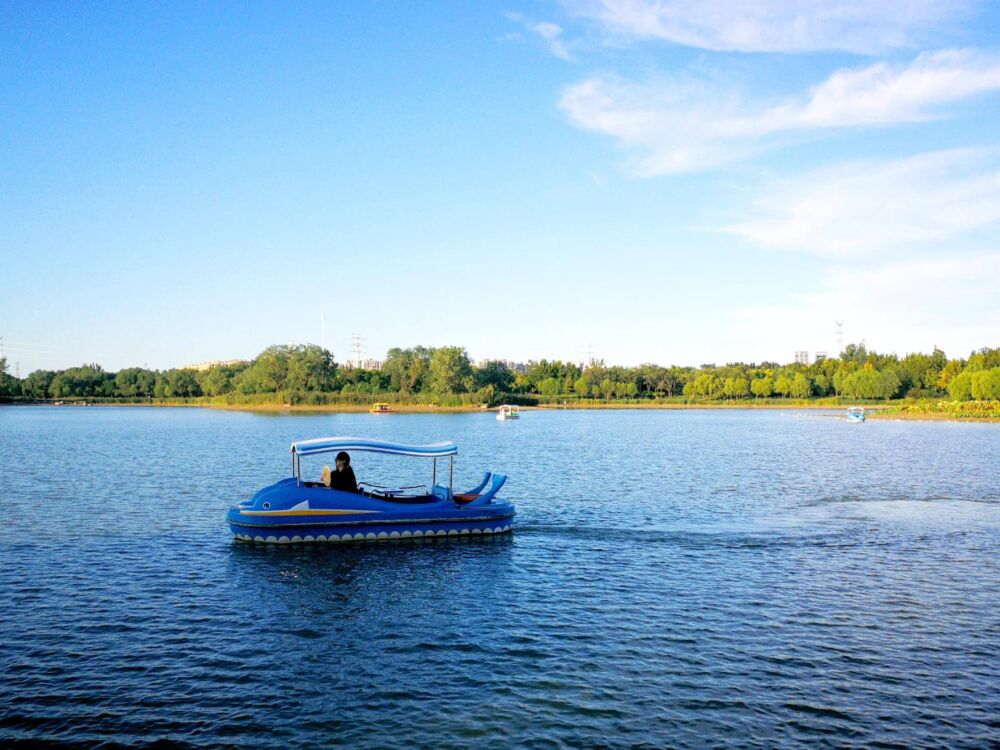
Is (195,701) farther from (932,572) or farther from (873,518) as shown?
(873,518)

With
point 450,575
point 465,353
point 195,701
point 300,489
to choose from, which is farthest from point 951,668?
point 465,353

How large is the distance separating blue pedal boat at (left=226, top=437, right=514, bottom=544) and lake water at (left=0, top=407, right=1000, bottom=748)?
64 cm

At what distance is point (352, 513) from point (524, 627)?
9.55 m

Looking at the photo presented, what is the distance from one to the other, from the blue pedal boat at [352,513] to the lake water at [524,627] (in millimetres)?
637

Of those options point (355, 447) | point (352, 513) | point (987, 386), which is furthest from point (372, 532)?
point (987, 386)

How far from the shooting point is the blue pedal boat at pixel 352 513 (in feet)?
82.0

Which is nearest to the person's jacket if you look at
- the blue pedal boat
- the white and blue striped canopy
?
the blue pedal boat

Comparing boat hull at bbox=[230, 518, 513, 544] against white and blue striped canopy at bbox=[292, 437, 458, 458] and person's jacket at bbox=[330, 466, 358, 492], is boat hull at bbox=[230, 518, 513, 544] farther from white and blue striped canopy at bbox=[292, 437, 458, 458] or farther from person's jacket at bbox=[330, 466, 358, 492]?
white and blue striped canopy at bbox=[292, 437, 458, 458]

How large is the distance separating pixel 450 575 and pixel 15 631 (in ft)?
33.8

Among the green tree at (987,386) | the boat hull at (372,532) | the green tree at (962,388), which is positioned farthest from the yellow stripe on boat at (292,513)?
the green tree at (962,388)

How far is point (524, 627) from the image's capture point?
17.5 metres

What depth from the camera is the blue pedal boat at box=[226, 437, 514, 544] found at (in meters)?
25.0

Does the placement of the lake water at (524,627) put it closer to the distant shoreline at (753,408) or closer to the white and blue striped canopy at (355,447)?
the white and blue striped canopy at (355,447)

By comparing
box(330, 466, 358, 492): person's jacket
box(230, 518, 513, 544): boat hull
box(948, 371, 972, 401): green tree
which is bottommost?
box(230, 518, 513, 544): boat hull
